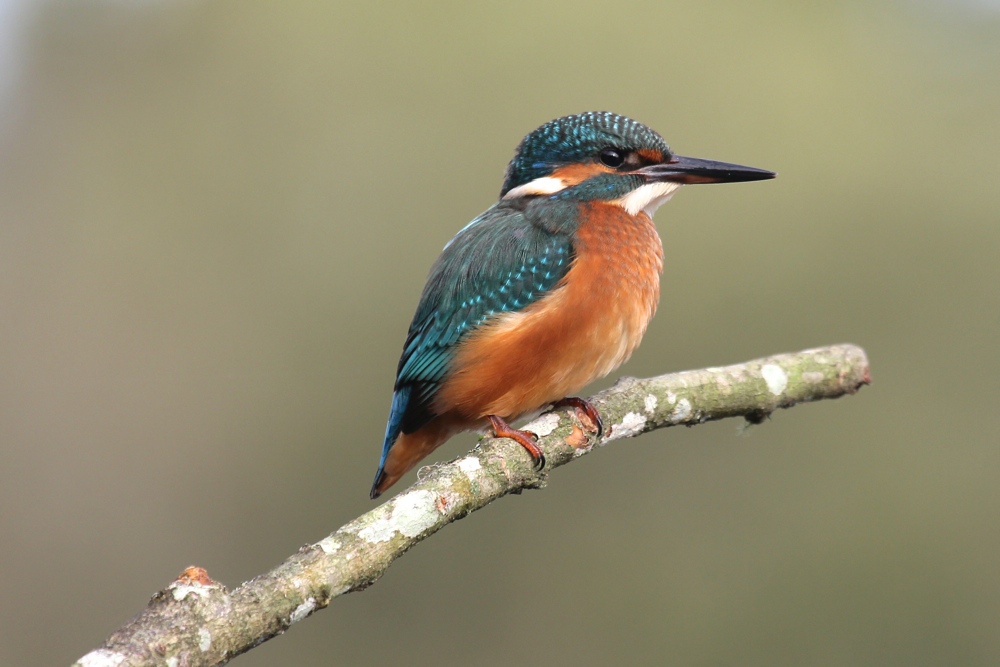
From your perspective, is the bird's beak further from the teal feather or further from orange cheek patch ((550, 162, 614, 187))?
the teal feather

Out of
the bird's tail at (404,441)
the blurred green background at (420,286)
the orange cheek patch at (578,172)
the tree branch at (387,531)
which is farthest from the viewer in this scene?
the blurred green background at (420,286)

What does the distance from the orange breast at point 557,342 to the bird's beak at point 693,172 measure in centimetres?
31

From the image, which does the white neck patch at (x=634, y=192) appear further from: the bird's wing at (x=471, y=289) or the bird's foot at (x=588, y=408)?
the bird's foot at (x=588, y=408)

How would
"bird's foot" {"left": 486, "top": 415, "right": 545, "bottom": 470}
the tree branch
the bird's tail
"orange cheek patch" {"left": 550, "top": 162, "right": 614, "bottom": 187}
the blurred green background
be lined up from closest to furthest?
1. the tree branch
2. "bird's foot" {"left": 486, "top": 415, "right": 545, "bottom": 470}
3. the bird's tail
4. "orange cheek patch" {"left": 550, "top": 162, "right": 614, "bottom": 187}
5. the blurred green background

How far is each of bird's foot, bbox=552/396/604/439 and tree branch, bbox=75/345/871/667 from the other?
19mm

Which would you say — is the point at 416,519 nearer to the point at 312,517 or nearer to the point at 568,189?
the point at 568,189

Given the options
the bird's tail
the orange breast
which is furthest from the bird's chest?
the bird's tail

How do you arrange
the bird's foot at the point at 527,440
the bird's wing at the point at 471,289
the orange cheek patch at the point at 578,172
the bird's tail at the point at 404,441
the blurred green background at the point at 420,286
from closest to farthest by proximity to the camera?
1. the bird's foot at the point at 527,440
2. the bird's wing at the point at 471,289
3. the bird's tail at the point at 404,441
4. the orange cheek patch at the point at 578,172
5. the blurred green background at the point at 420,286

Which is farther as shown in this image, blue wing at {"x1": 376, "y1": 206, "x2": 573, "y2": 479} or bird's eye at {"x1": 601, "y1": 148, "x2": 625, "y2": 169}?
bird's eye at {"x1": 601, "y1": 148, "x2": 625, "y2": 169}

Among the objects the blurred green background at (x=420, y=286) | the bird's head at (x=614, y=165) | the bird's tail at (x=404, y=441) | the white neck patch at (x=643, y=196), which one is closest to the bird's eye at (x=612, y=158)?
the bird's head at (x=614, y=165)

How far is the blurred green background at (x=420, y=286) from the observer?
190 inches

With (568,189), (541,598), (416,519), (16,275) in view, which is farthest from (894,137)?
(16,275)

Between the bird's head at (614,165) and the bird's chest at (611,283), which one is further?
the bird's head at (614,165)

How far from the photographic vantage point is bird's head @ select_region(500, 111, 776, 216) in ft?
8.25
